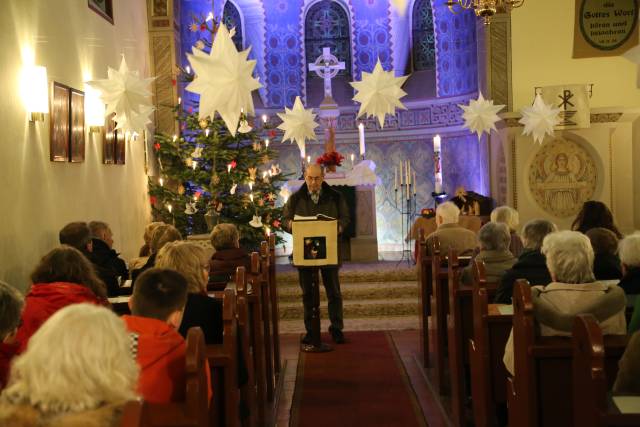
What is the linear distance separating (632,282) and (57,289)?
2837 mm

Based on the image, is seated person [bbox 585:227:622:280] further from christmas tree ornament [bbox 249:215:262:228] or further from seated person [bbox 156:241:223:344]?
christmas tree ornament [bbox 249:215:262:228]

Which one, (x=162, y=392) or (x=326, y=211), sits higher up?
(x=326, y=211)

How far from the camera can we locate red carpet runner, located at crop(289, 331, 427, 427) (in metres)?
5.14

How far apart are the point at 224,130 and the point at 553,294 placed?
24.2ft

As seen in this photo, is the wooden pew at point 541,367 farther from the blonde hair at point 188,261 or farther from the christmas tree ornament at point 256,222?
the christmas tree ornament at point 256,222

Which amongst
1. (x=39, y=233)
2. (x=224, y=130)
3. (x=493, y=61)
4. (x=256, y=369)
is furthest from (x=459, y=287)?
(x=493, y=61)

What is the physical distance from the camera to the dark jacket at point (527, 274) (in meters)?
4.48

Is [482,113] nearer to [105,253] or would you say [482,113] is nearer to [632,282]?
[105,253]

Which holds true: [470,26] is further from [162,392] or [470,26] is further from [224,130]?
[162,392]

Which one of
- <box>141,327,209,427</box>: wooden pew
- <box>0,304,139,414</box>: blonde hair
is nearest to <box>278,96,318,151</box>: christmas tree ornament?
<box>141,327,209,427</box>: wooden pew

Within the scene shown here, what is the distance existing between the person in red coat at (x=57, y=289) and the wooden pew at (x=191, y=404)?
1.53m

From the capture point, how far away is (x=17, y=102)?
5984 mm

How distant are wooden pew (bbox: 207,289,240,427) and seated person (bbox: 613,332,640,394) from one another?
1.45 m

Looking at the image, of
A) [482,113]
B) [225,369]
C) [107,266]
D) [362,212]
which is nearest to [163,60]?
[362,212]
